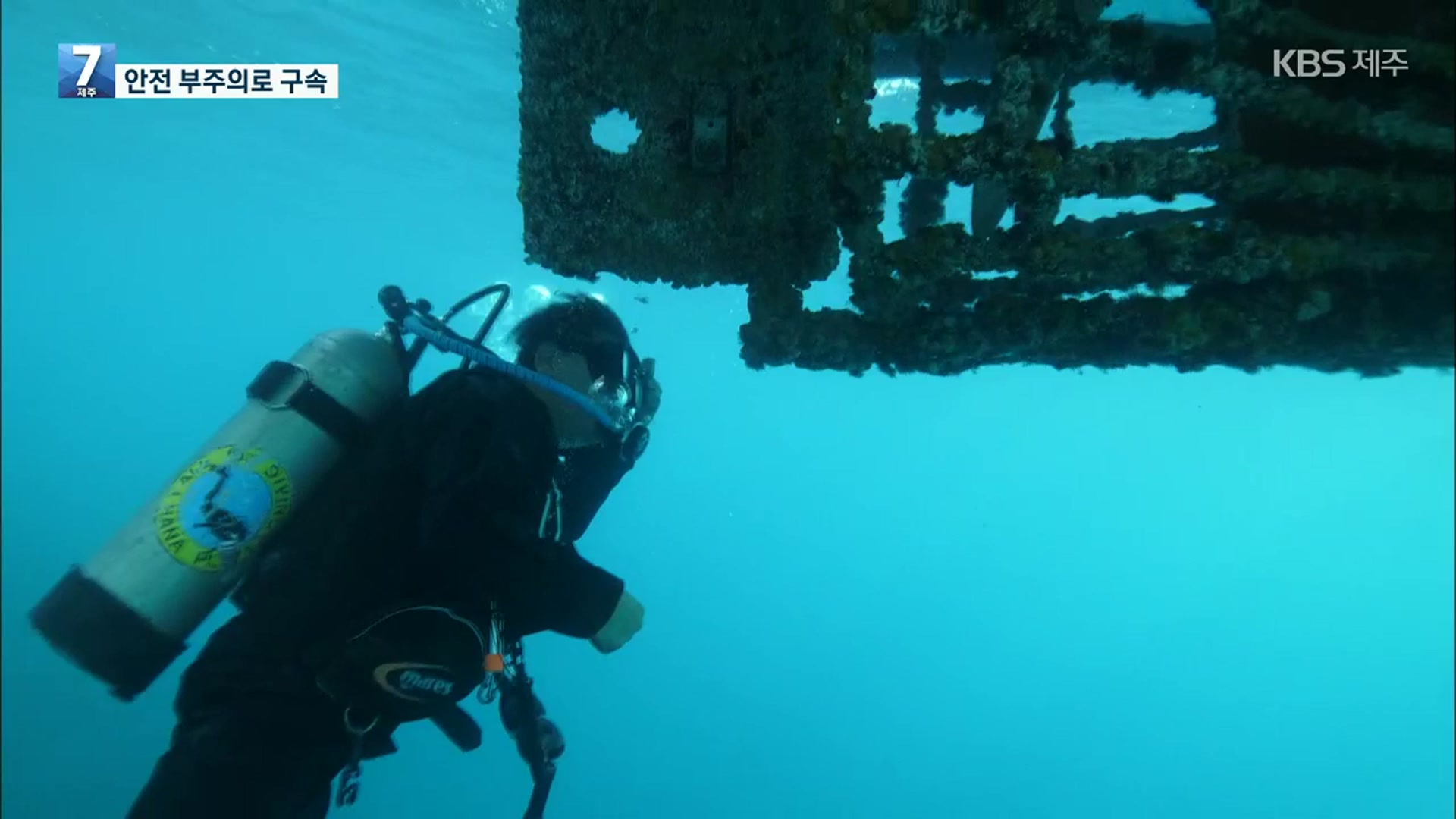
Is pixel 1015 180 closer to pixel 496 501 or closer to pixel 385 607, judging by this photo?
pixel 496 501

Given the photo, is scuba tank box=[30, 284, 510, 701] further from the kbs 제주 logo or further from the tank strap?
the kbs 제주 logo

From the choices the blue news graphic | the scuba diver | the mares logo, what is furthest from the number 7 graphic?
the mares logo

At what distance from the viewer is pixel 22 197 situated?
47.1 m

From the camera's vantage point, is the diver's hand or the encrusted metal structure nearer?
the encrusted metal structure

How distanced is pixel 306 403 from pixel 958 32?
330 cm

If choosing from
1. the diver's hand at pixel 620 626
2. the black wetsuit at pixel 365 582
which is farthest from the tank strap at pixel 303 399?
the diver's hand at pixel 620 626

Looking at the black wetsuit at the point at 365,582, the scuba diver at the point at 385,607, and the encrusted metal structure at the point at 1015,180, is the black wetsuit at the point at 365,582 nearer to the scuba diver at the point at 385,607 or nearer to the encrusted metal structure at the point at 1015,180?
the scuba diver at the point at 385,607

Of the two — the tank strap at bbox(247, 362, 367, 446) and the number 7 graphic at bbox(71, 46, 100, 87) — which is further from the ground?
the number 7 graphic at bbox(71, 46, 100, 87)

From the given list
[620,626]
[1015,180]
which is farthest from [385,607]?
[1015,180]

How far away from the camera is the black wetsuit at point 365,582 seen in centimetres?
290

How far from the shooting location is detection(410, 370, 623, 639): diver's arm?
289cm

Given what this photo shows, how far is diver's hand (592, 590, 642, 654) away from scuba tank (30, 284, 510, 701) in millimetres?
1425

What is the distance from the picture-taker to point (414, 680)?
2834mm

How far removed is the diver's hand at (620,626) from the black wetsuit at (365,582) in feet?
0.72
